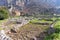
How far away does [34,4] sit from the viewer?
6794cm

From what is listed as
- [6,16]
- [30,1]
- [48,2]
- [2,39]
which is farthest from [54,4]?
[2,39]

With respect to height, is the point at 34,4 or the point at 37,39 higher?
the point at 37,39

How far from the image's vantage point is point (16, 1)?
7506 cm

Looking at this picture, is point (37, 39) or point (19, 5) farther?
point (19, 5)

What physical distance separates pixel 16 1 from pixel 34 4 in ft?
31.0

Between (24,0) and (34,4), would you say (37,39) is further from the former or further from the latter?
(24,0)

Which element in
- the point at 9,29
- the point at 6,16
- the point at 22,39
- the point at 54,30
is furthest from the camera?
the point at 6,16

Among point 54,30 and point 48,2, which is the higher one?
point 54,30

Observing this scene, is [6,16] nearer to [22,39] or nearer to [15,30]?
[15,30]

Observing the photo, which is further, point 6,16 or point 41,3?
point 41,3

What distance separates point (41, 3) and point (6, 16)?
115 ft

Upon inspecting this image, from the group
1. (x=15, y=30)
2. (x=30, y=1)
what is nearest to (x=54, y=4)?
(x=30, y=1)

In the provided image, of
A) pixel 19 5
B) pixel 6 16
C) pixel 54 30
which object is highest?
pixel 54 30

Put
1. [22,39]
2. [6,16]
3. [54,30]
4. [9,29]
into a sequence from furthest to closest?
1. [6,16]
2. [9,29]
3. [54,30]
4. [22,39]
